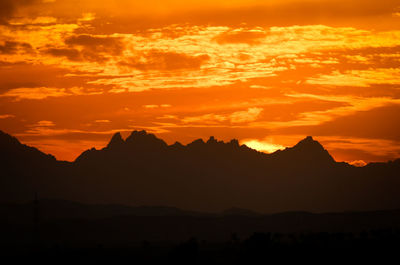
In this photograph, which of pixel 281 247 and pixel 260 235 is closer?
pixel 281 247

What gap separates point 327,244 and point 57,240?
272 ft

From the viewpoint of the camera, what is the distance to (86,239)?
652 ft

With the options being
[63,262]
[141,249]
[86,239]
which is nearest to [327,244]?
[141,249]

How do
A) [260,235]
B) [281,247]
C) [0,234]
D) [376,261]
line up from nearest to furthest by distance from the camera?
[376,261], [281,247], [260,235], [0,234]

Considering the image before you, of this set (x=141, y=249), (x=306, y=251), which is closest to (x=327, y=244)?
(x=306, y=251)

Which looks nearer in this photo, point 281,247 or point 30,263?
point 30,263

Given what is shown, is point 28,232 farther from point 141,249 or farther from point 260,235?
point 260,235

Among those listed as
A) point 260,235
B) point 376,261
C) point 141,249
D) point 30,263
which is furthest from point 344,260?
point 30,263

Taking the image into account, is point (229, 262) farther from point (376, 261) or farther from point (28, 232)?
point (28, 232)

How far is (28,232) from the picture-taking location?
197 meters

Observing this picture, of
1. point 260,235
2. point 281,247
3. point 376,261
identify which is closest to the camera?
point 376,261

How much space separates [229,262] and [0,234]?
85.4 metres

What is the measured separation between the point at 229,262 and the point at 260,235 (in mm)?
21127

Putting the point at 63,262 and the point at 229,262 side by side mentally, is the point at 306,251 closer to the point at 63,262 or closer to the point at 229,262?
the point at 229,262
